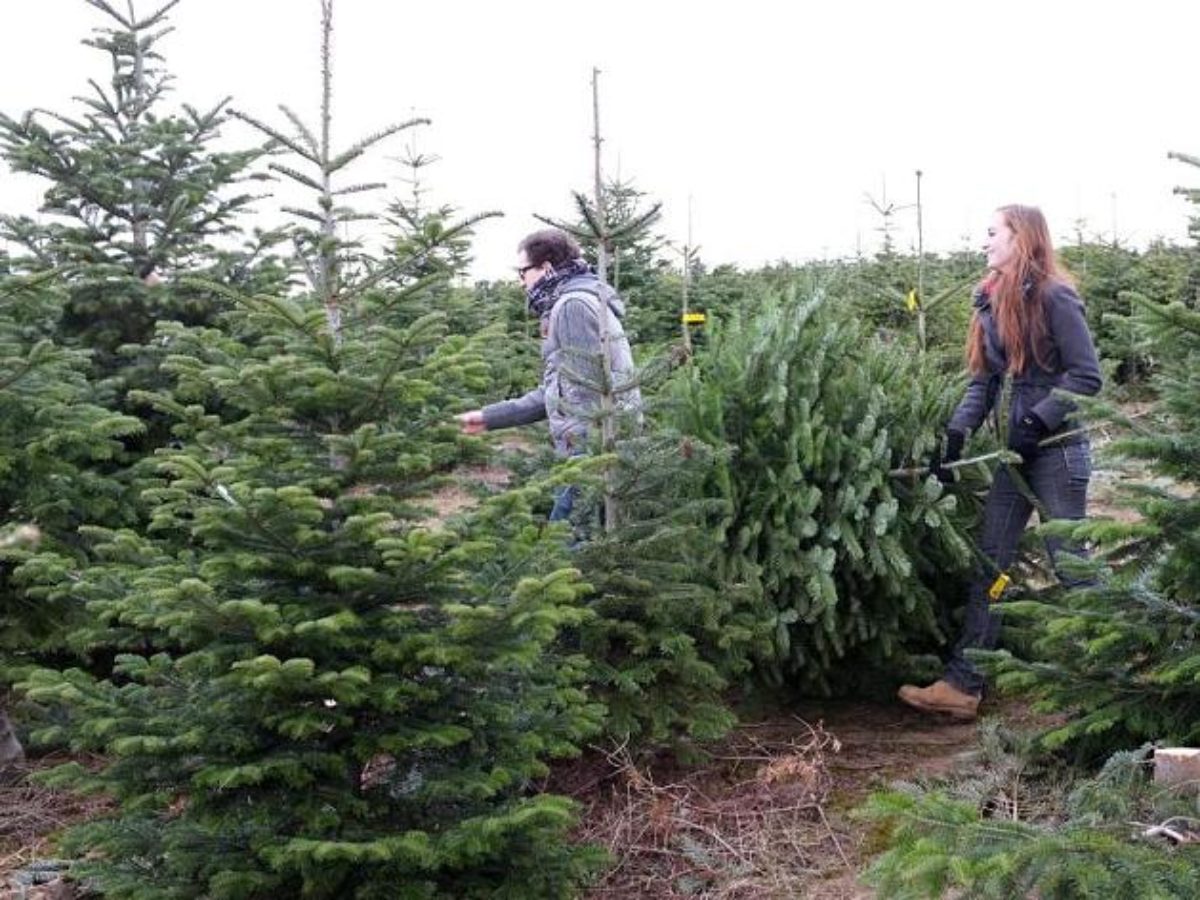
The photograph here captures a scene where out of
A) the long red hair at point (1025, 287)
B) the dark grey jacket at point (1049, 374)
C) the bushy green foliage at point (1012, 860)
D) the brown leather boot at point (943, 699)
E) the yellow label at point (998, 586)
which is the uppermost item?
the long red hair at point (1025, 287)

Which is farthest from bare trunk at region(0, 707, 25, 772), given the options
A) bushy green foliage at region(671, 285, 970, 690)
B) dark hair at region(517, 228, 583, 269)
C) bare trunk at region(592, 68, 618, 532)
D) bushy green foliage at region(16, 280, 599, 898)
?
bushy green foliage at region(671, 285, 970, 690)

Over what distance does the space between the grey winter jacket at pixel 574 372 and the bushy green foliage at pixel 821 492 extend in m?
0.29

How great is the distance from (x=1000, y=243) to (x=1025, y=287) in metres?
0.20

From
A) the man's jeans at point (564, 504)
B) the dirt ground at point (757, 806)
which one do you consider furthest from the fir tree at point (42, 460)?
the dirt ground at point (757, 806)

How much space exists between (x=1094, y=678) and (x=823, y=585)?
1.15 meters

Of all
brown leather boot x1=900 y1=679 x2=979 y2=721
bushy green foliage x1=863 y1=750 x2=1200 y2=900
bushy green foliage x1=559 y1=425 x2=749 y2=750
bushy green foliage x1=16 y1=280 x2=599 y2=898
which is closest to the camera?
bushy green foliage x1=863 y1=750 x2=1200 y2=900

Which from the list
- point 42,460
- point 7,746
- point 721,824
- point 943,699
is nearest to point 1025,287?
point 943,699

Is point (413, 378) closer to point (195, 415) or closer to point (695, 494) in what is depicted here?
point (195, 415)

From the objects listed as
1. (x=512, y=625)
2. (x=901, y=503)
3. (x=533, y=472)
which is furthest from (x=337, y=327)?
(x=901, y=503)

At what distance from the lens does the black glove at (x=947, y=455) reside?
5133 mm

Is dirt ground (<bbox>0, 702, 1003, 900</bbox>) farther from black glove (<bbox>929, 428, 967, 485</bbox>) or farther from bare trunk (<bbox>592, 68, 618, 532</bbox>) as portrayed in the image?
black glove (<bbox>929, 428, 967, 485</bbox>)

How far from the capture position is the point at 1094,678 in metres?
3.85

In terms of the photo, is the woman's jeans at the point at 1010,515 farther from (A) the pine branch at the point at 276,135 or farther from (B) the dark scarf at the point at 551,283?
(A) the pine branch at the point at 276,135

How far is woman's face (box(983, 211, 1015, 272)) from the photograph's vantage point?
16.3 ft
